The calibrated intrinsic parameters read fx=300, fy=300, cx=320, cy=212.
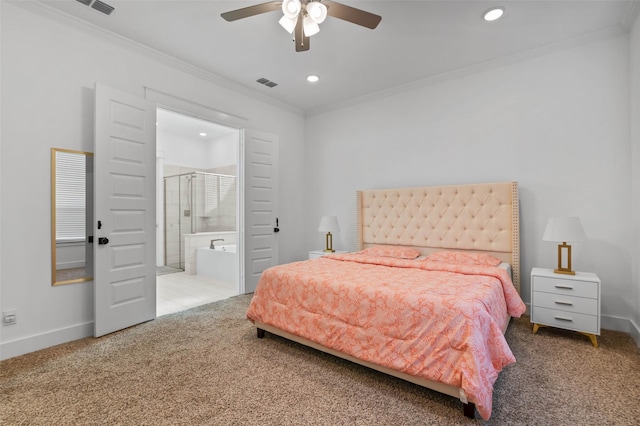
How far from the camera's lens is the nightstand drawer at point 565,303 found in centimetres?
254

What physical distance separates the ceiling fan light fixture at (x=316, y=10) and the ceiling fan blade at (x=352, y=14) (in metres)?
0.07

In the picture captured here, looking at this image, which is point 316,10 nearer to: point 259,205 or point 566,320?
point 259,205

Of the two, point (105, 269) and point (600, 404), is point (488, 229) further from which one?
point (105, 269)

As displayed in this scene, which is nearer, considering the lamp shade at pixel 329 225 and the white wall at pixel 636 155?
the white wall at pixel 636 155

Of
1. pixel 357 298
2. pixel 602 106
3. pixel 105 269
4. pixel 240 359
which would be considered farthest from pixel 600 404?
pixel 105 269

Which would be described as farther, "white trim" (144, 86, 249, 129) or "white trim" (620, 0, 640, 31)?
"white trim" (144, 86, 249, 129)

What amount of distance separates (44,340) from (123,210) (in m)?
1.26

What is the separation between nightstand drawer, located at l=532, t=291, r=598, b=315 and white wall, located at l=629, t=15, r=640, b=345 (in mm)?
470

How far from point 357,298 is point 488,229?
2.08 m

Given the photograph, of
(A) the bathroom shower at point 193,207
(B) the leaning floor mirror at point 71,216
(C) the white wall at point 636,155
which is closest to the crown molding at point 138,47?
(B) the leaning floor mirror at point 71,216

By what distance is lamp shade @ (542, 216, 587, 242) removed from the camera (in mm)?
2635

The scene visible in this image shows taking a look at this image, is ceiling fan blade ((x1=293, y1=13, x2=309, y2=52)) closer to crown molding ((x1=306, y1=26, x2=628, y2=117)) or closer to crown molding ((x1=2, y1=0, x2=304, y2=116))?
crown molding ((x1=2, y1=0, x2=304, y2=116))

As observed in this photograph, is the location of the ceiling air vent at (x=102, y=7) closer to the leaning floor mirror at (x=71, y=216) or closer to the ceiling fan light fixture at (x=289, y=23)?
the leaning floor mirror at (x=71, y=216)

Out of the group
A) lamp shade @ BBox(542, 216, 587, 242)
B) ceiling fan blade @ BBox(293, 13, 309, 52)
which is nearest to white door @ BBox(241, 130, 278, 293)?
ceiling fan blade @ BBox(293, 13, 309, 52)
